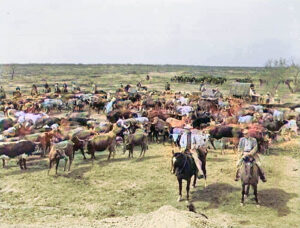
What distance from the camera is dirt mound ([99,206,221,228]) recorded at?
26.5 feet

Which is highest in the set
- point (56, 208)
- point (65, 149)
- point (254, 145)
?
point (254, 145)

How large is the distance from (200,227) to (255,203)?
9.59 feet

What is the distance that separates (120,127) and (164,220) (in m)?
9.04

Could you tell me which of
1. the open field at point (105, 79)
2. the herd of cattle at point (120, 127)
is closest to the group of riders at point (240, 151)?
the herd of cattle at point (120, 127)

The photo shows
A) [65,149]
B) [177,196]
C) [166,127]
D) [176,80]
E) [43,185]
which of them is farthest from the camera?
[176,80]

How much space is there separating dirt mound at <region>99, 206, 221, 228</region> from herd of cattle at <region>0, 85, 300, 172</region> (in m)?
4.74

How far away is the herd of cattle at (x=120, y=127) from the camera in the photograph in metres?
14.1

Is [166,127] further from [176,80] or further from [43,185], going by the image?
[176,80]

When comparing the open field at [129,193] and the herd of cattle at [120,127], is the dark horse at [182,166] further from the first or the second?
the herd of cattle at [120,127]

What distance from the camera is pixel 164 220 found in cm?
830

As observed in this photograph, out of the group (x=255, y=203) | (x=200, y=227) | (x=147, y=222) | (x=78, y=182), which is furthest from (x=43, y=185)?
(x=255, y=203)

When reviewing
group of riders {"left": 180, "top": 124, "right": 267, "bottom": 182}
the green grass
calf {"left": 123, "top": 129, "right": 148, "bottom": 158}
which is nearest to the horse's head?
group of riders {"left": 180, "top": 124, "right": 267, "bottom": 182}

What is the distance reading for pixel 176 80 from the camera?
52875 mm

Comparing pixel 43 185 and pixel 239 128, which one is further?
pixel 239 128
